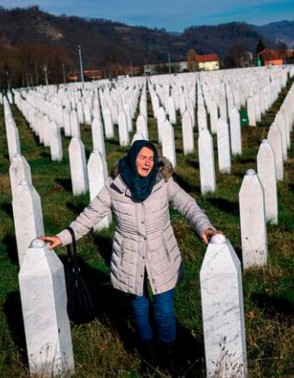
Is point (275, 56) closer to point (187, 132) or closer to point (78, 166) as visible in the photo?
point (187, 132)

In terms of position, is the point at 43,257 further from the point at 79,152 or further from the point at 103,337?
the point at 79,152

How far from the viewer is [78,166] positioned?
8844 millimetres

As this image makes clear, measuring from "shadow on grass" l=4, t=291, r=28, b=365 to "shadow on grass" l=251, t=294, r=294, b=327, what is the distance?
1757 mm

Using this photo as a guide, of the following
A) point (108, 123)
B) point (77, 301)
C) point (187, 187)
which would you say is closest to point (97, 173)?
point (187, 187)

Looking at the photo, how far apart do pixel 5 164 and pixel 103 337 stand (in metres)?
9.33

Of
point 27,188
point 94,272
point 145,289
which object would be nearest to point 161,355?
point 145,289

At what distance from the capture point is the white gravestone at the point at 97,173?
23.3ft

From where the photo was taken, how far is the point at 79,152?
8.73 m

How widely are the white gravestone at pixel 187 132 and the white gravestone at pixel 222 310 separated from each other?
9.11m

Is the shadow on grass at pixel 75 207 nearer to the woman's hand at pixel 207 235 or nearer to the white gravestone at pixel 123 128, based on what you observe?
the woman's hand at pixel 207 235

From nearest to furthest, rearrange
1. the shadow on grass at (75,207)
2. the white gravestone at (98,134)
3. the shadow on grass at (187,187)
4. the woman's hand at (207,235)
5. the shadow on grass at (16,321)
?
the woman's hand at (207,235) → the shadow on grass at (16,321) → the shadow on grass at (75,207) → the shadow on grass at (187,187) → the white gravestone at (98,134)

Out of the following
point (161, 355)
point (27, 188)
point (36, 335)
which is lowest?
point (161, 355)

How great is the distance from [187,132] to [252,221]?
6.77 meters

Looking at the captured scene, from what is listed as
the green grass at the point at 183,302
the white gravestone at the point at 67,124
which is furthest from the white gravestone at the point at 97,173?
the white gravestone at the point at 67,124
